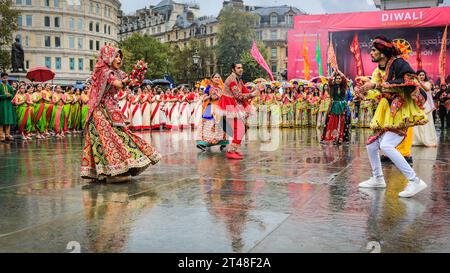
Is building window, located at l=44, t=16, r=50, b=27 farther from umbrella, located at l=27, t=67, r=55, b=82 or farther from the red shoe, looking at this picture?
the red shoe

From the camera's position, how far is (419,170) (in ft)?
26.4

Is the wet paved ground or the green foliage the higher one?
the green foliage

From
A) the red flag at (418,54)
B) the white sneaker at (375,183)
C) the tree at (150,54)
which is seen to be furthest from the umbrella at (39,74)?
the tree at (150,54)

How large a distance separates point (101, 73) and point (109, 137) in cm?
86

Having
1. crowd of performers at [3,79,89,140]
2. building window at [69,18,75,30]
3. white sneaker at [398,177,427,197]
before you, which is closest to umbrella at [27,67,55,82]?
crowd of performers at [3,79,89,140]

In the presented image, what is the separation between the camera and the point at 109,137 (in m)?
6.87

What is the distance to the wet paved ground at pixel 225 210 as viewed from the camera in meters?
3.96

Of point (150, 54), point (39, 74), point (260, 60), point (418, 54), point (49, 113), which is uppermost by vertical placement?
point (150, 54)

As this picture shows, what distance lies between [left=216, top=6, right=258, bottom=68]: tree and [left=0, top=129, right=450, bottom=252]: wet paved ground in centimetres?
6141

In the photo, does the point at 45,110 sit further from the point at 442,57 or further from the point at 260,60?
the point at 442,57

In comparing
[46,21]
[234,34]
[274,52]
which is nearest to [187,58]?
[234,34]

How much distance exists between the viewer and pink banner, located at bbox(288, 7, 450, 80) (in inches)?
1124
